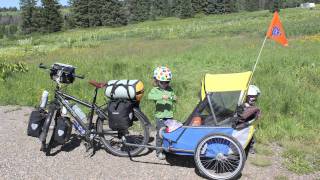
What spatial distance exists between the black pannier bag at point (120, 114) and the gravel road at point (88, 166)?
65 centimetres

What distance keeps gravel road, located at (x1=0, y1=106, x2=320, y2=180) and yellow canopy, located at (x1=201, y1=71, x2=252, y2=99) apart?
1195mm

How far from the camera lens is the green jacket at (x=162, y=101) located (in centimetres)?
641

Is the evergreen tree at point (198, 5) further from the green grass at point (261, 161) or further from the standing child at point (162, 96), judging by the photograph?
the green grass at point (261, 161)

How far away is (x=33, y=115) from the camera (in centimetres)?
658

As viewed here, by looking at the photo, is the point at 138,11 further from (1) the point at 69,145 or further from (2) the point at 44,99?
(2) the point at 44,99

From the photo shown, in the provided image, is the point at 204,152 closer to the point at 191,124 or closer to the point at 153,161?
the point at 191,124

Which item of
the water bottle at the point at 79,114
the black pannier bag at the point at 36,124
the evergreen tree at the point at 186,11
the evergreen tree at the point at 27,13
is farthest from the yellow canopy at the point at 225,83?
the evergreen tree at the point at 186,11

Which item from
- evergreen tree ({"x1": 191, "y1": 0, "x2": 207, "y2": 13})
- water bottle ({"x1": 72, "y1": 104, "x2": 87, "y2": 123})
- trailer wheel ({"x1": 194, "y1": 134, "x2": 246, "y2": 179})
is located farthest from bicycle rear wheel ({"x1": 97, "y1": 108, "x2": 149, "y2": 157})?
evergreen tree ({"x1": 191, "y1": 0, "x2": 207, "y2": 13})

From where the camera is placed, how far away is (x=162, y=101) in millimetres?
6434

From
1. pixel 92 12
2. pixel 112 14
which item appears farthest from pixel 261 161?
pixel 112 14

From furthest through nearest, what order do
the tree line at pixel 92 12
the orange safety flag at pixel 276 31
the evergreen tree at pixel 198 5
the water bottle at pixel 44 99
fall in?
the evergreen tree at pixel 198 5 < the tree line at pixel 92 12 < the orange safety flag at pixel 276 31 < the water bottle at pixel 44 99

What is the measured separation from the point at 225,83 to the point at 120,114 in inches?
64.1

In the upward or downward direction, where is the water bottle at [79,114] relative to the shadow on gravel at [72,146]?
upward

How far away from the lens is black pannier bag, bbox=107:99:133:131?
601cm
